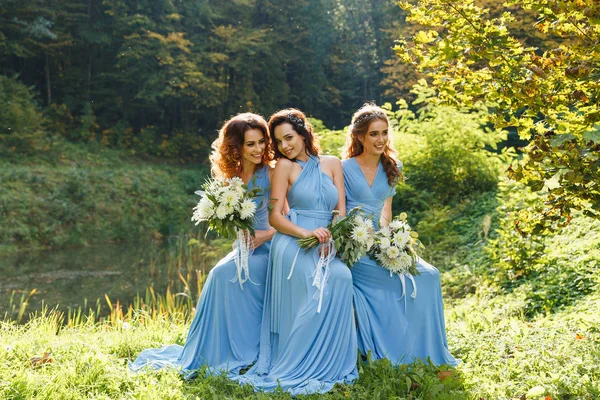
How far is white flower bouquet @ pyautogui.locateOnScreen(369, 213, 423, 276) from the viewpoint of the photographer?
470 centimetres

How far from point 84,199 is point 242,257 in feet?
45.6

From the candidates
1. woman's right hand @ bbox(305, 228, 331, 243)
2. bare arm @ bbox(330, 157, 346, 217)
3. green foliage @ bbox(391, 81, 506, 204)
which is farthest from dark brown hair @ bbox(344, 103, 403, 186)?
green foliage @ bbox(391, 81, 506, 204)

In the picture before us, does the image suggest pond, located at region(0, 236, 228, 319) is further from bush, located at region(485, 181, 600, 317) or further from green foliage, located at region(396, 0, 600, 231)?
green foliage, located at region(396, 0, 600, 231)

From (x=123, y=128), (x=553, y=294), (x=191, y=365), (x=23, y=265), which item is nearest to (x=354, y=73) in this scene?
(x=123, y=128)

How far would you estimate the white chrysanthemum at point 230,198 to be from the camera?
469cm

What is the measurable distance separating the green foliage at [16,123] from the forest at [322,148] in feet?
0.22

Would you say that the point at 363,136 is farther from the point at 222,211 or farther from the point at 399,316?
the point at 399,316

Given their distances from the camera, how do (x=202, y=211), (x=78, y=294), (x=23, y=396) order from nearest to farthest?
(x=23, y=396) < (x=202, y=211) < (x=78, y=294)

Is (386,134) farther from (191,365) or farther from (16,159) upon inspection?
(16,159)

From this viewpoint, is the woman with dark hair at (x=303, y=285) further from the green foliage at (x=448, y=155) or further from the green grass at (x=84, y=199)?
the green grass at (x=84, y=199)

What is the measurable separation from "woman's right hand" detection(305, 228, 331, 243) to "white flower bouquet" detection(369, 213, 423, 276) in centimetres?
43

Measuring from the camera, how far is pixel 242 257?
16.0 feet

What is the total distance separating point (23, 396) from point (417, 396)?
8.20 feet

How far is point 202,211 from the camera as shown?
473 cm
